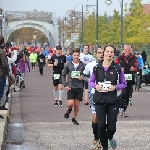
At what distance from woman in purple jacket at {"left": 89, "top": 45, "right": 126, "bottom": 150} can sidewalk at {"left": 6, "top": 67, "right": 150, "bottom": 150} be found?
4.64 feet

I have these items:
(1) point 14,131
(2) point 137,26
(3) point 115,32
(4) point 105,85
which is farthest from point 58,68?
(3) point 115,32

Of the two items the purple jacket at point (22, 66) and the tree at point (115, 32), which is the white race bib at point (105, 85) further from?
the tree at point (115, 32)

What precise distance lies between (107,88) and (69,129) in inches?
174

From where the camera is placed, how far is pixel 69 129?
46.1 feet

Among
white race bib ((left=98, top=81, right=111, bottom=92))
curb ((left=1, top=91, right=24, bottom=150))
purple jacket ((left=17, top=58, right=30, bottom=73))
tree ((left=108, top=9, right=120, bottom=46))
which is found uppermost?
tree ((left=108, top=9, right=120, bottom=46))

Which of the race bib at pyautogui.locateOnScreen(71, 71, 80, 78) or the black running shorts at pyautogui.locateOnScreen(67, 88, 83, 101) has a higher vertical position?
the race bib at pyautogui.locateOnScreen(71, 71, 80, 78)

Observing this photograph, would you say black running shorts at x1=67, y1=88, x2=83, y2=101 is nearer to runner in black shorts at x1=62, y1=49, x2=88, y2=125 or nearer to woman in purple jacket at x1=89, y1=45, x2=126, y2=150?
runner in black shorts at x1=62, y1=49, x2=88, y2=125

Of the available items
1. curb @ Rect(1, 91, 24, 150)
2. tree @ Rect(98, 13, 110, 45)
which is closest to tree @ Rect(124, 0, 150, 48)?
tree @ Rect(98, 13, 110, 45)

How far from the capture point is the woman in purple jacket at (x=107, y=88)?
32.4 feet

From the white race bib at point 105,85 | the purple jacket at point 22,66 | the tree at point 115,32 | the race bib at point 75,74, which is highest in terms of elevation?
the tree at point 115,32

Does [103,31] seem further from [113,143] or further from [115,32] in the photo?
[113,143]

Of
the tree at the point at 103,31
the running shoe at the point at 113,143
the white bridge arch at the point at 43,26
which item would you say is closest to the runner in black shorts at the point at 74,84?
the running shoe at the point at 113,143

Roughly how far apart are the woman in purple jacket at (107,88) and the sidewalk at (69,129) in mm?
1414

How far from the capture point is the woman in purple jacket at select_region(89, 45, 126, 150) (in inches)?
389
